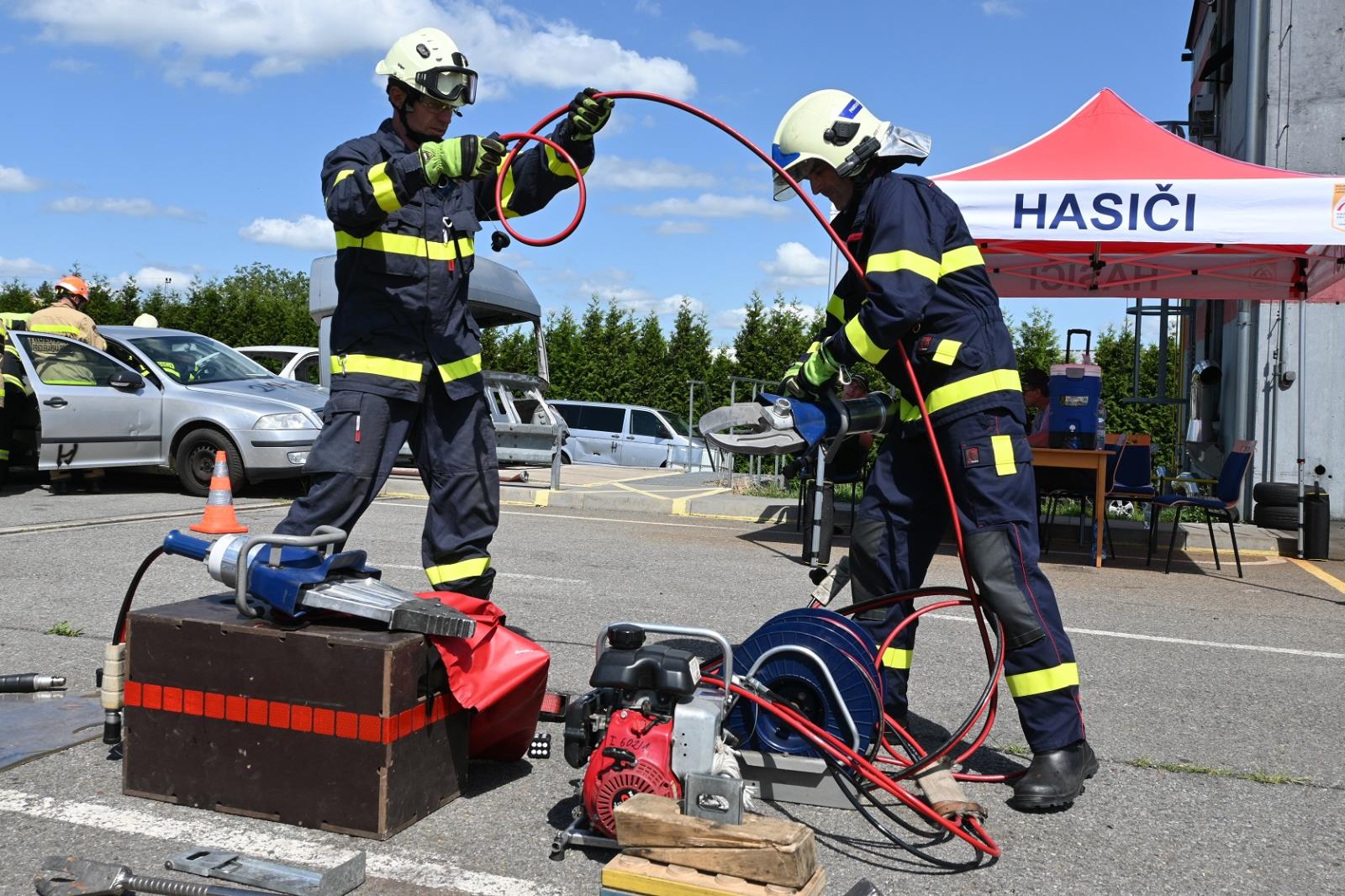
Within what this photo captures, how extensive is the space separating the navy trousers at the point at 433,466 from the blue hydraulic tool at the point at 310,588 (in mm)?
614

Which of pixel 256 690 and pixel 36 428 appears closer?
pixel 256 690

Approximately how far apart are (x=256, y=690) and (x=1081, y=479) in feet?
26.9

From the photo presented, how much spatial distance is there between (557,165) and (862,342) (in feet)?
4.89

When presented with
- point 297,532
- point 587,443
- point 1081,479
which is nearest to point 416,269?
point 297,532

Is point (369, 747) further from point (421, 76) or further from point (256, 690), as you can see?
point (421, 76)

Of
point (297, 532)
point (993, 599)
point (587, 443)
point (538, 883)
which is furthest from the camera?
point (587, 443)

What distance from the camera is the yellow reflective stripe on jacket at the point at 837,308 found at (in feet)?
13.7

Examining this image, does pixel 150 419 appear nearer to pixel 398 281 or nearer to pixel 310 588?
pixel 398 281

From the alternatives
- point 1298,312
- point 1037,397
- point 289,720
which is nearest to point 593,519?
point 1037,397

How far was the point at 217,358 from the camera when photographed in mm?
12266

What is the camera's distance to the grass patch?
382cm

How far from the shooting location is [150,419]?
11180mm

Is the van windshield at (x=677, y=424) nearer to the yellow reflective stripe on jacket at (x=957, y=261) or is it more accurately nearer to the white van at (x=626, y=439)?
the white van at (x=626, y=439)

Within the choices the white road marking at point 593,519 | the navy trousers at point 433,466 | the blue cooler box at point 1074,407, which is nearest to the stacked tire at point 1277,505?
the blue cooler box at point 1074,407
